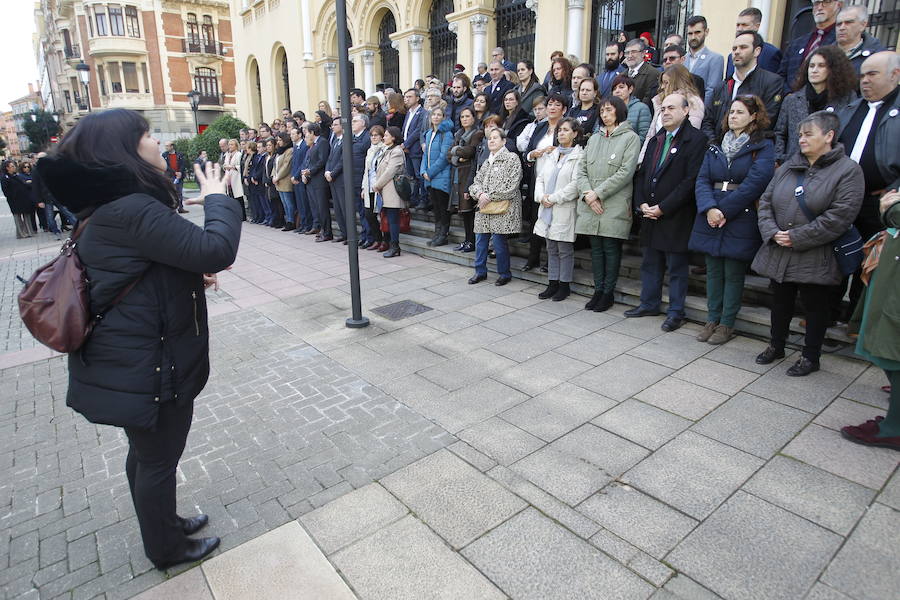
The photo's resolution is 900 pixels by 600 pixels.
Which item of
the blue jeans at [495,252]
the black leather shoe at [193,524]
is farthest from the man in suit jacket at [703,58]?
the black leather shoe at [193,524]

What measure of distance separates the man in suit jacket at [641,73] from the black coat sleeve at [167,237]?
558 centimetres

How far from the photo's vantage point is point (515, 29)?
12.5 metres

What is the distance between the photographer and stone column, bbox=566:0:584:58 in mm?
10656

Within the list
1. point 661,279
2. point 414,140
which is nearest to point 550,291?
point 661,279

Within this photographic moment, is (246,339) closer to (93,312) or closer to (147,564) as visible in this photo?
(147,564)

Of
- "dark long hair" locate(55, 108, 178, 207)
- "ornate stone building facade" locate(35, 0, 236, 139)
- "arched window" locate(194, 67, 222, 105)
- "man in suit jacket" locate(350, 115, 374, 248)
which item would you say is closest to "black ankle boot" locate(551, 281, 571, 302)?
"man in suit jacket" locate(350, 115, 374, 248)

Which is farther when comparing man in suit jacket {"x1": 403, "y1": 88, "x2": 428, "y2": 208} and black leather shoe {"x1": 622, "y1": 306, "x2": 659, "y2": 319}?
man in suit jacket {"x1": 403, "y1": 88, "x2": 428, "y2": 208}

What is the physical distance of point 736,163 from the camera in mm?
4500

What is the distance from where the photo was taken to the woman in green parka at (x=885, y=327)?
9.77 ft

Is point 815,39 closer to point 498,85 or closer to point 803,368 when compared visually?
point 803,368

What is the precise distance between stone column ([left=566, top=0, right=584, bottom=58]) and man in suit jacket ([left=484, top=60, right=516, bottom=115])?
325 cm

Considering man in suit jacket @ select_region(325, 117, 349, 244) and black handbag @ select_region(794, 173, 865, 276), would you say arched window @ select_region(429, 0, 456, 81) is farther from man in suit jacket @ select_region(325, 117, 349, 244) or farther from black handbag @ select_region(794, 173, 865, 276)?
black handbag @ select_region(794, 173, 865, 276)

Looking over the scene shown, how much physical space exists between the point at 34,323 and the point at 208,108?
48158mm

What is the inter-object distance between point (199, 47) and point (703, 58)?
4742 centimetres
